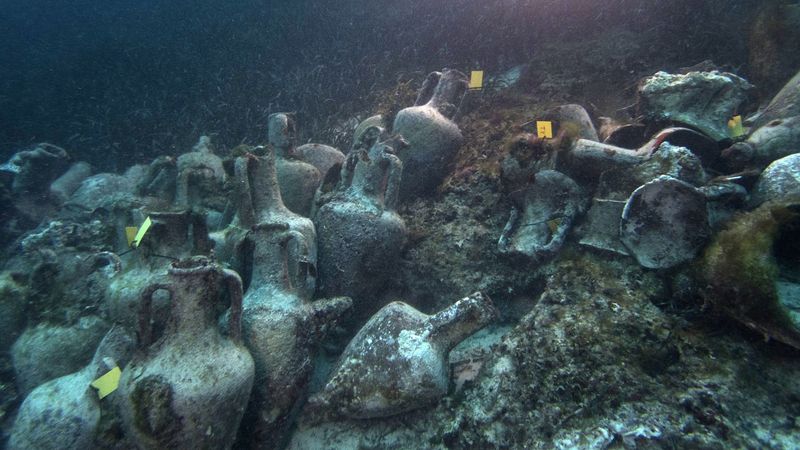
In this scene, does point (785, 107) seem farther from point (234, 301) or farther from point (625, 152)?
point (234, 301)

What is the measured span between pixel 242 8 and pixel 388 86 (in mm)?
6708

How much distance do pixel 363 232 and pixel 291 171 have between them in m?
1.42

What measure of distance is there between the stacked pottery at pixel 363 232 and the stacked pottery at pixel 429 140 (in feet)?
2.19

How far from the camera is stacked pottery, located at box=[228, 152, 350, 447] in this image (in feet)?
8.83

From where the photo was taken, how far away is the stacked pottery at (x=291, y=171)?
170 inches

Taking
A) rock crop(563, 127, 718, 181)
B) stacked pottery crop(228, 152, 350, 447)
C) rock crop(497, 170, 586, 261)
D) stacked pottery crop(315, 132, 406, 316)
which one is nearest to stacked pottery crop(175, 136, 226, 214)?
stacked pottery crop(228, 152, 350, 447)

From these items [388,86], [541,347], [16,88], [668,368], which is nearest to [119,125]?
[16,88]

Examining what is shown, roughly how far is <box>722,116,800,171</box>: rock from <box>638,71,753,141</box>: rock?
13.0 inches

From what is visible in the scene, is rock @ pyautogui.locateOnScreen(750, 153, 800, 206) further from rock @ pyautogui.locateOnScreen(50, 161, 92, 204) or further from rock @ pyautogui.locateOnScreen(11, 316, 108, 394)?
rock @ pyautogui.locateOnScreen(50, 161, 92, 204)

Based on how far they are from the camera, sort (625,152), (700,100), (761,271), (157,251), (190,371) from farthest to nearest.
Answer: (700,100), (625,152), (157,251), (190,371), (761,271)

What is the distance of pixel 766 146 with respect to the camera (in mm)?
3160

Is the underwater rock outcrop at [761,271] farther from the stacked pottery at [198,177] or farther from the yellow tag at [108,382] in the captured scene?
the stacked pottery at [198,177]

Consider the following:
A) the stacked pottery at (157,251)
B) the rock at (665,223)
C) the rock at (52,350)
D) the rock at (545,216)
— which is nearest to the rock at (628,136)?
the rock at (545,216)

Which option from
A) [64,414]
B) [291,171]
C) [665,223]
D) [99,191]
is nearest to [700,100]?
[665,223]
